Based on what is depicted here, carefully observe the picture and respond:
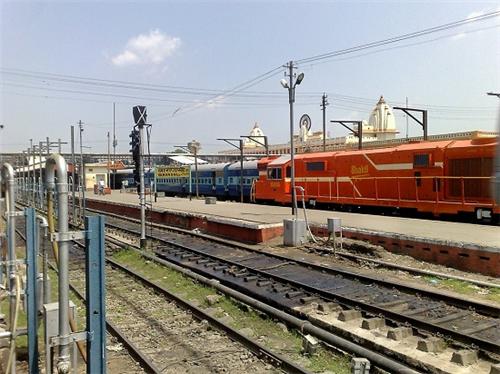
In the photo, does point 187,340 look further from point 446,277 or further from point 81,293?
point 446,277

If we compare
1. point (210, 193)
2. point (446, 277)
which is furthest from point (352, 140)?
point (446, 277)

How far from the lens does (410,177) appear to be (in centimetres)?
2028

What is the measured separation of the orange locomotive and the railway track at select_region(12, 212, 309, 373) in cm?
925

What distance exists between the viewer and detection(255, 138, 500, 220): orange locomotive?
688 inches

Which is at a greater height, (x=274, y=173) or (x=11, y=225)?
Result: (x=274, y=173)

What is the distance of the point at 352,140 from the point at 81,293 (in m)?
63.9

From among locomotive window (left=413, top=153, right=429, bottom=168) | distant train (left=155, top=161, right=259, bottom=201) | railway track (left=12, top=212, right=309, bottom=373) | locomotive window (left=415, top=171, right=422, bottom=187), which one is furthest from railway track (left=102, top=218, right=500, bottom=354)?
distant train (left=155, top=161, right=259, bottom=201)

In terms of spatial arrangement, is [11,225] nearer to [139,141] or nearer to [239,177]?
[139,141]

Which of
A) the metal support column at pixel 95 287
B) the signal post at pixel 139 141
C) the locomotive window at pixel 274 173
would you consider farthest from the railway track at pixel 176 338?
the locomotive window at pixel 274 173

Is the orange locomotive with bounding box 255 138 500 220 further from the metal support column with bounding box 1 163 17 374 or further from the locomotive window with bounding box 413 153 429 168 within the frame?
the metal support column with bounding box 1 163 17 374

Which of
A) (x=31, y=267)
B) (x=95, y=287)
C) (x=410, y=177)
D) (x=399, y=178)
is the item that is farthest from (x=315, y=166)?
(x=95, y=287)

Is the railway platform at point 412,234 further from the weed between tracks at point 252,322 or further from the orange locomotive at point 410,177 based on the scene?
the weed between tracks at point 252,322

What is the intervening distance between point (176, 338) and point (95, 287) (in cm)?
431

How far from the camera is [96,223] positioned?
147 inches
